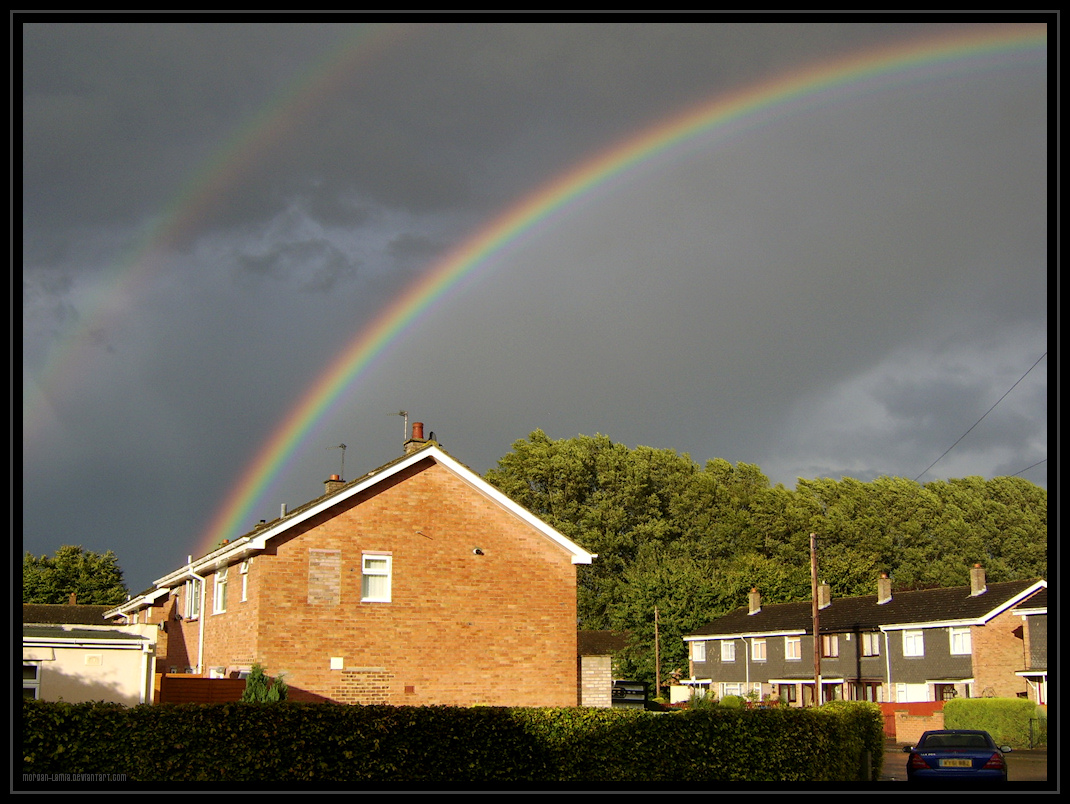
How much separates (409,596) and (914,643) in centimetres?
3727

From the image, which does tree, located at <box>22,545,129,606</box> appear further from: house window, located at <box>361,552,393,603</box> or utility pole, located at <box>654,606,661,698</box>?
house window, located at <box>361,552,393,603</box>

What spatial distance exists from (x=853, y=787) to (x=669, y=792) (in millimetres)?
4768

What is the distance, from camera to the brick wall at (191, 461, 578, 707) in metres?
28.5

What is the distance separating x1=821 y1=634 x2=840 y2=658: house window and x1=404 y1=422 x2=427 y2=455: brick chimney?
39.5m

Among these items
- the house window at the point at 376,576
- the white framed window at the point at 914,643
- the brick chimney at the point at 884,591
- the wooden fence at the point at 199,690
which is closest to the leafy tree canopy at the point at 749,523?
the brick chimney at the point at 884,591

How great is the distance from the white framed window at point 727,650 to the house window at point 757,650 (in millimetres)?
2031

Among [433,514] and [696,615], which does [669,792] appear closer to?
[433,514]

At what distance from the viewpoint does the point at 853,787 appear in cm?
1955

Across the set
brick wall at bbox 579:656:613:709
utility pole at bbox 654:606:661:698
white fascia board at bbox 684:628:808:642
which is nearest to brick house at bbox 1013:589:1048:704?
white fascia board at bbox 684:628:808:642

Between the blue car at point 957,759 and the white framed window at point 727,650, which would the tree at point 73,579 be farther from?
the blue car at point 957,759

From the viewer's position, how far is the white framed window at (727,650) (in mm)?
71312

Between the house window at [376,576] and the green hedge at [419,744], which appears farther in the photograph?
the house window at [376,576]

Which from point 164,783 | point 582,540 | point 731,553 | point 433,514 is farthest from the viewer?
point 731,553
